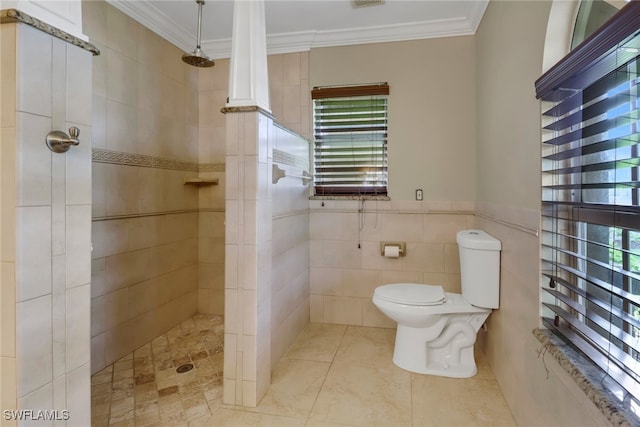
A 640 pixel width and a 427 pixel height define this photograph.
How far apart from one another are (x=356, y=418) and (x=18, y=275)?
5.06 ft

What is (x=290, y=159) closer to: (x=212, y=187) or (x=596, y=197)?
(x=212, y=187)

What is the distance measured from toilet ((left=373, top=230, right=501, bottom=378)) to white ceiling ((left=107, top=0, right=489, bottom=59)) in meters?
1.64

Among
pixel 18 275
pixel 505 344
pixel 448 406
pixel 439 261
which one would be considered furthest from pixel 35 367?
pixel 439 261

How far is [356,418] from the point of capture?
168 cm

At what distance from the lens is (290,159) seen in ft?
7.55

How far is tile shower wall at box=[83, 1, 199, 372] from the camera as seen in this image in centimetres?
211

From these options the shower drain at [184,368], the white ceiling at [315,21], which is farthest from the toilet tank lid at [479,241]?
the shower drain at [184,368]

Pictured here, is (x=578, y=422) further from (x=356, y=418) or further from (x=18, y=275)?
(x=18, y=275)

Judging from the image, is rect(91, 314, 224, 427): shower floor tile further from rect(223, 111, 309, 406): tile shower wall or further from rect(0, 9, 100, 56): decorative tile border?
rect(0, 9, 100, 56): decorative tile border

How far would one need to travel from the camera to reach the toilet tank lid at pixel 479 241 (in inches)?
75.8

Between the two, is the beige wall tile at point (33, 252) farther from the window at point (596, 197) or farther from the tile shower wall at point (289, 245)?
the window at point (596, 197)

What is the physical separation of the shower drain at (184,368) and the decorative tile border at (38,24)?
6.05ft

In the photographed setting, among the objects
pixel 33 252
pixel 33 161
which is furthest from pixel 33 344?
pixel 33 161

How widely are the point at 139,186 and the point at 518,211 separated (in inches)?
95.0
